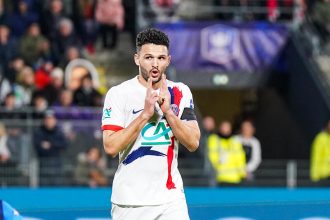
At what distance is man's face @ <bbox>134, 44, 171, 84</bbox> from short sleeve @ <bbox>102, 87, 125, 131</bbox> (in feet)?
0.91

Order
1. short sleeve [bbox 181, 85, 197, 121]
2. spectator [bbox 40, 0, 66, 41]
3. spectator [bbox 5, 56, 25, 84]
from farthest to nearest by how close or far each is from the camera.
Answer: spectator [bbox 40, 0, 66, 41], spectator [bbox 5, 56, 25, 84], short sleeve [bbox 181, 85, 197, 121]

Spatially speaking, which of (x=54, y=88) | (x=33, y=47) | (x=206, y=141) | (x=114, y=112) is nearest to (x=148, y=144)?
(x=114, y=112)

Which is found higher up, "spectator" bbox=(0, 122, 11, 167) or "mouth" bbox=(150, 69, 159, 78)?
"spectator" bbox=(0, 122, 11, 167)

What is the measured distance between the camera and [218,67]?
2155 centimetres

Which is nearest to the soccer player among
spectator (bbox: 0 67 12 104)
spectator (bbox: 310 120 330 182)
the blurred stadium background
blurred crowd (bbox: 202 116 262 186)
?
blurred crowd (bbox: 202 116 262 186)

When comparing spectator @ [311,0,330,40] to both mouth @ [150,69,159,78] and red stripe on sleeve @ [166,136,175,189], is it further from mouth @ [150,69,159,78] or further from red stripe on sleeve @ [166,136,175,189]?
mouth @ [150,69,159,78]

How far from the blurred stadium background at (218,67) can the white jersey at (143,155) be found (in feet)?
30.1

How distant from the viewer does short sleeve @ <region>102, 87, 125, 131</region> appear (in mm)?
7711

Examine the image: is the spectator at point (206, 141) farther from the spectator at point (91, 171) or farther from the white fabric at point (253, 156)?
the spectator at point (91, 171)

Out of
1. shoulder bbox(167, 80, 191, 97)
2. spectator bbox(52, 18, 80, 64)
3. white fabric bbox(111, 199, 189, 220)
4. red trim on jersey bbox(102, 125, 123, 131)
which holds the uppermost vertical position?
spectator bbox(52, 18, 80, 64)

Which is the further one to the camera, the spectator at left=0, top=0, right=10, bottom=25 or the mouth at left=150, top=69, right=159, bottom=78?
the spectator at left=0, top=0, right=10, bottom=25

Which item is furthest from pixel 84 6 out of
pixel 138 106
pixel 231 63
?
pixel 138 106

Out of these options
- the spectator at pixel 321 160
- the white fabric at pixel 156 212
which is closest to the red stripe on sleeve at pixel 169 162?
the white fabric at pixel 156 212

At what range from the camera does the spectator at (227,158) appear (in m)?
16.7
